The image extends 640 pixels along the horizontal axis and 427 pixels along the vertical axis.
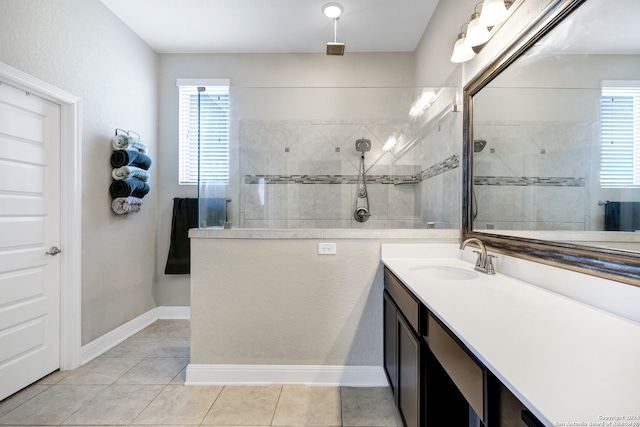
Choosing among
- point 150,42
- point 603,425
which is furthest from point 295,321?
point 150,42

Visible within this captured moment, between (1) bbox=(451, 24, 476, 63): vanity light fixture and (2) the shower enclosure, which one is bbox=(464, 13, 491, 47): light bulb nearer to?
(1) bbox=(451, 24, 476, 63): vanity light fixture

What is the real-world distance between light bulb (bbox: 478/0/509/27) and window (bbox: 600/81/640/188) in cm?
78

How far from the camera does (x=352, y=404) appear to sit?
1953 mm

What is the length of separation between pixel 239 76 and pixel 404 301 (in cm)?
311

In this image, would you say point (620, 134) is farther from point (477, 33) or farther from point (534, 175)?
point (477, 33)

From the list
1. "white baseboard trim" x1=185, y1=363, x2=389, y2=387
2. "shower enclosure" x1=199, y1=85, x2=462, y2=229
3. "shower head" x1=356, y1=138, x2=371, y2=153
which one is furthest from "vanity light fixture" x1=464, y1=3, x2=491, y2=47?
"white baseboard trim" x1=185, y1=363, x2=389, y2=387

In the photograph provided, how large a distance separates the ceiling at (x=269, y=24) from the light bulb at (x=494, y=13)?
1.24 metres

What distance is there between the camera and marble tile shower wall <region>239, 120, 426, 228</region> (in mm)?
2711

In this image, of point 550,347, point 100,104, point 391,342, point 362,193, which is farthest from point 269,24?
point 550,347

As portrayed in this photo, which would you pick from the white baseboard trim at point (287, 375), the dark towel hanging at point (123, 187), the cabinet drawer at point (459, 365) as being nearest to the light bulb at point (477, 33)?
the cabinet drawer at point (459, 365)

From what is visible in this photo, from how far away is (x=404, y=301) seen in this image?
154 cm

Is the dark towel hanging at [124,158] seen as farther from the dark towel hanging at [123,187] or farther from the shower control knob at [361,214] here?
the shower control knob at [361,214]

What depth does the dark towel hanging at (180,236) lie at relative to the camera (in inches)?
136

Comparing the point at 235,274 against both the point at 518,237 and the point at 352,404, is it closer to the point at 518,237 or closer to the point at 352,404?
the point at 352,404
